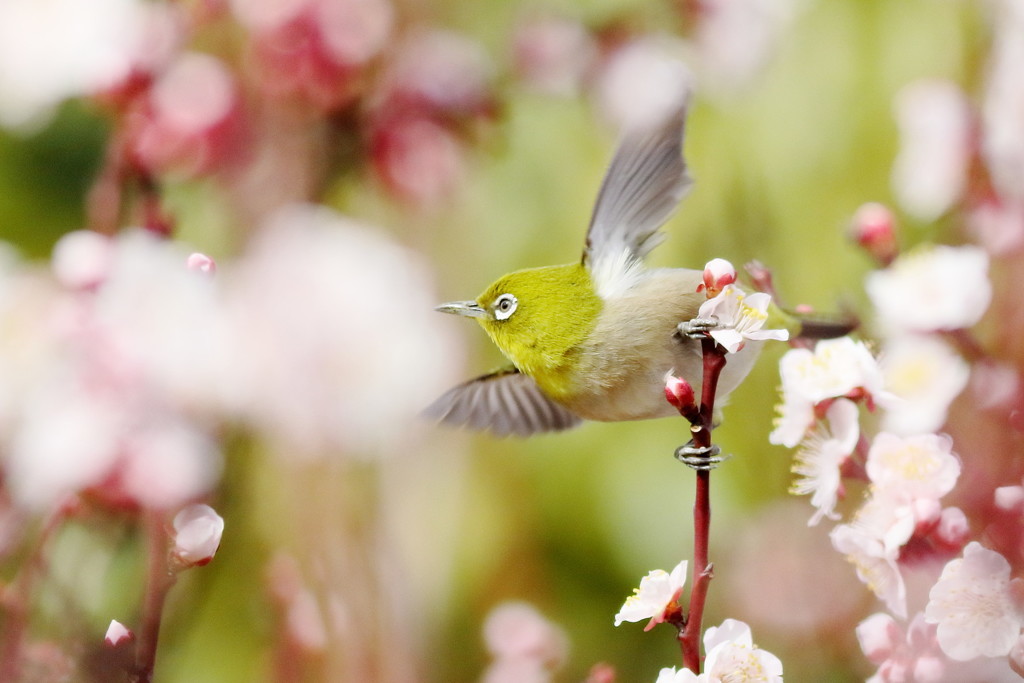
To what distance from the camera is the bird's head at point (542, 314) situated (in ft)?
1.38

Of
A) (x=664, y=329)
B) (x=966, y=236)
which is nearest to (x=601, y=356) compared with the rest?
(x=664, y=329)

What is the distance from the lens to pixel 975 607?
32cm

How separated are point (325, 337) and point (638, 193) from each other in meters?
0.26

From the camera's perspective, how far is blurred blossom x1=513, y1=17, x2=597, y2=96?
75 cm

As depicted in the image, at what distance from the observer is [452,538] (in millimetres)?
771

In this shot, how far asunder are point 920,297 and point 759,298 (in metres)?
0.15

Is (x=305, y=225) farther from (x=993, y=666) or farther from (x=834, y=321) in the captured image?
(x=993, y=666)

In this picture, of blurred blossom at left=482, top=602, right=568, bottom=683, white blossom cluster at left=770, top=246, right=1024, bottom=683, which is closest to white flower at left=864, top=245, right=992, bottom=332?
white blossom cluster at left=770, top=246, right=1024, bottom=683

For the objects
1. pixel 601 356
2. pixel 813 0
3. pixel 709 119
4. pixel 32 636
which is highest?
pixel 813 0

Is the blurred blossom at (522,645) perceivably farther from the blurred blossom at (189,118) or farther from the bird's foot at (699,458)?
the blurred blossom at (189,118)

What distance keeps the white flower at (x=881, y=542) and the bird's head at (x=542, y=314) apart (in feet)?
0.45

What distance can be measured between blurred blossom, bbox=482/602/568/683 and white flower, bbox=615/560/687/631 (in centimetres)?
22

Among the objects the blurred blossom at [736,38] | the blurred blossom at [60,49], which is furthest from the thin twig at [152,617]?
the blurred blossom at [736,38]

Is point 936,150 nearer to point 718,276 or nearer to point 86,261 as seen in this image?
point 718,276
